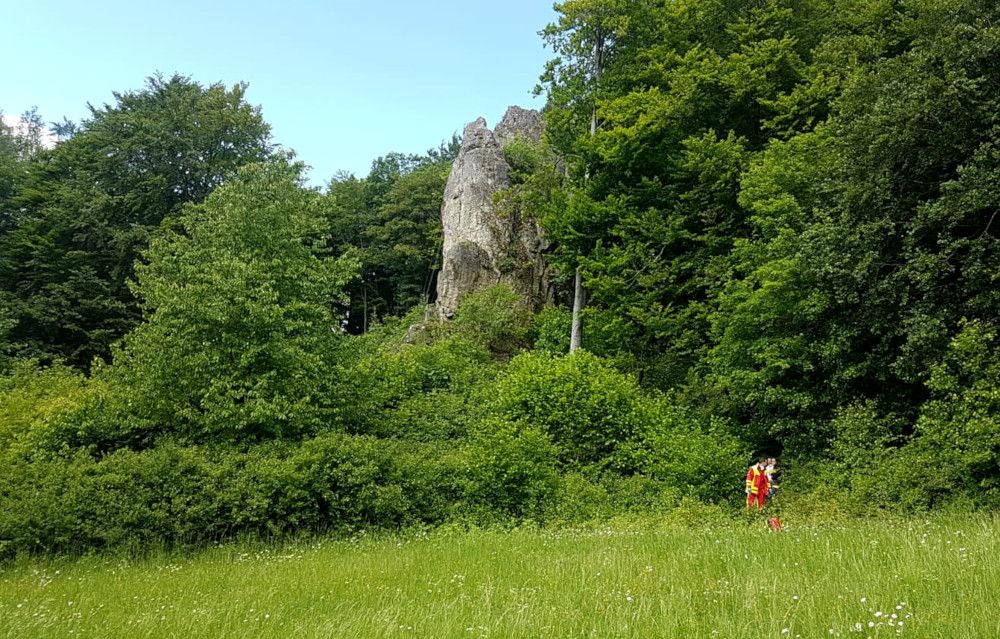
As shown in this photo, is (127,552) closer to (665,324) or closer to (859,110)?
(665,324)

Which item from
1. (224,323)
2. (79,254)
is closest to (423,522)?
(224,323)

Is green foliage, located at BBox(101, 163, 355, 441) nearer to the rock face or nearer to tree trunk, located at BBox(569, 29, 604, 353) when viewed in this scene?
tree trunk, located at BBox(569, 29, 604, 353)

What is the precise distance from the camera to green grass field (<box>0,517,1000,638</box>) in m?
4.39

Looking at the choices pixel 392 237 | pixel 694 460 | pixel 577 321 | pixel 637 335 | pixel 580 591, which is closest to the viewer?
pixel 580 591

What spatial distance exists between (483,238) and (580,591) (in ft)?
86.5

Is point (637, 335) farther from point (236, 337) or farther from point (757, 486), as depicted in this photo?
point (236, 337)

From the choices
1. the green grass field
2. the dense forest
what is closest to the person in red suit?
the dense forest

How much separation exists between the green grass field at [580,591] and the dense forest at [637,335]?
3.81 metres

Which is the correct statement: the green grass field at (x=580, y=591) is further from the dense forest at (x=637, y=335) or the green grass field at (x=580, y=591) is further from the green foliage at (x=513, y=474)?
the green foliage at (x=513, y=474)

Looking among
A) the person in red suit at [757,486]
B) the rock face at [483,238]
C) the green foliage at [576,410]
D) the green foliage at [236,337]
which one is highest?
the rock face at [483,238]

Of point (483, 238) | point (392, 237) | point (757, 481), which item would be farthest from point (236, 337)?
point (392, 237)

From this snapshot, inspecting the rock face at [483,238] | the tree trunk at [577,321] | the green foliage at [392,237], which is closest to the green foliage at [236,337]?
the tree trunk at [577,321]

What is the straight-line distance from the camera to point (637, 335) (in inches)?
923

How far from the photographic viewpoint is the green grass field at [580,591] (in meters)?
4.39
